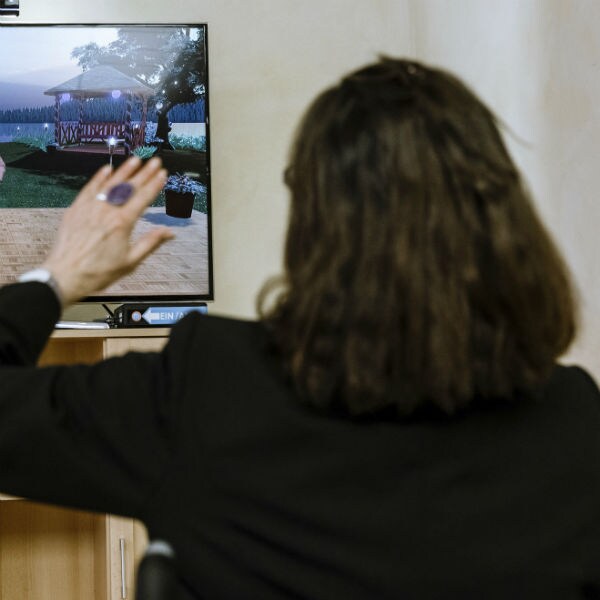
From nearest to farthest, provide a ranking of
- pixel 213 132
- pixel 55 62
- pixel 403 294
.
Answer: pixel 403 294
pixel 55 62
pixel 213 132

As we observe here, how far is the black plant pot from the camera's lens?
2943mm

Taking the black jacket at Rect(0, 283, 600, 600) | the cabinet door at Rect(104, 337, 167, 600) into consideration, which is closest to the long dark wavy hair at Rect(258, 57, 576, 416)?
the black jacket at Rect(0, 283, 600, 600)

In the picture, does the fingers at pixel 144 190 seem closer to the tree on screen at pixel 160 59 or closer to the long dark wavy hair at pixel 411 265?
the long dark wavy hair at pixel 411 265

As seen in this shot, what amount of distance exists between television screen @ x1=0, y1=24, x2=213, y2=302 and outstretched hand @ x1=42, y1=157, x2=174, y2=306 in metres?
1.84

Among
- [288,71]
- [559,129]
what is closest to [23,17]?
[288,71]

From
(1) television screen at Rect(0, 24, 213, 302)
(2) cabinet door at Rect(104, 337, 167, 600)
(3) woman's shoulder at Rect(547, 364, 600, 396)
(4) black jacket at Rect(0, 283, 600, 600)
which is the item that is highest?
(1) television screen at Rect(0, 24, 213, 302)

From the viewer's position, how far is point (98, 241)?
1.04 meters

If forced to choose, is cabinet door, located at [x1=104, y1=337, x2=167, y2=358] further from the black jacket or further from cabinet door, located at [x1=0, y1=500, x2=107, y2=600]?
the black jacket

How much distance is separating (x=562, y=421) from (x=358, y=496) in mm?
Answer: 236

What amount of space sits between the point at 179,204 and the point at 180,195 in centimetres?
3

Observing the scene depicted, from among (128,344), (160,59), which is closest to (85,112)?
(160,59)

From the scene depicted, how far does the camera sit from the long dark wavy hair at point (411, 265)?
812mm

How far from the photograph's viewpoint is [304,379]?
0.82 m

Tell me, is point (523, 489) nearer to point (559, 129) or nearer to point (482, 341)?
point (482, 341)
